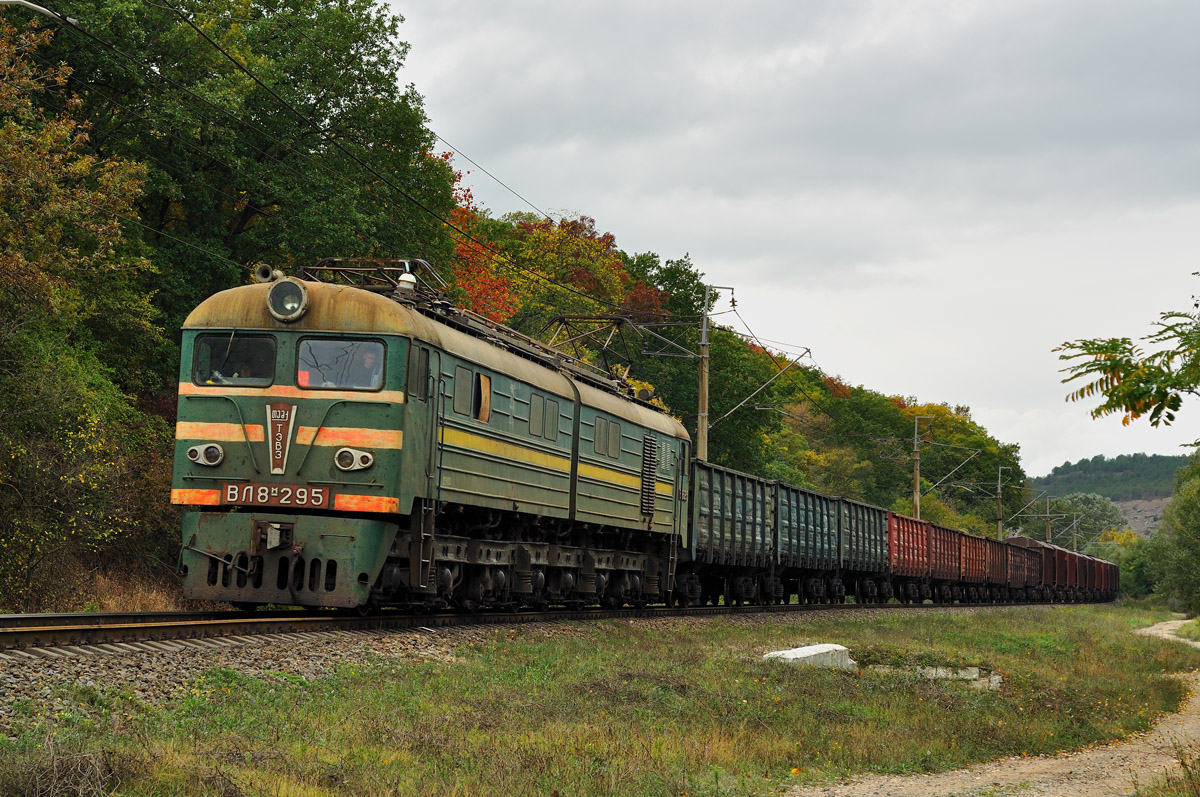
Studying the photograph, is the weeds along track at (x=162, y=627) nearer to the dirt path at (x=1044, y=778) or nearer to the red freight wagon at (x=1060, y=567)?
the dirt path at (x=1044, y=778)

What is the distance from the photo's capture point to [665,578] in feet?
87.1

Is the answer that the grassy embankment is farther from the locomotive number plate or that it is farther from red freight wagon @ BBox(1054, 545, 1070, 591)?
red freight wagon @ BBox(1054, 545, 1070, 591)

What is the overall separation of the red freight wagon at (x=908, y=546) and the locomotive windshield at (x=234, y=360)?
32.0m

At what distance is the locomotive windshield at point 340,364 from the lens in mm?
15289

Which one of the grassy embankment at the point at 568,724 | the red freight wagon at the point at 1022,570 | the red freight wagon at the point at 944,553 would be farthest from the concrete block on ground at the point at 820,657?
the red freight wagon at the point at 1022,570

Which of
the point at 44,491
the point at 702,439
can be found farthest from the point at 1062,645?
the point at 44,491

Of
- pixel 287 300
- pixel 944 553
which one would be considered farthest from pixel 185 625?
pixel 944 553

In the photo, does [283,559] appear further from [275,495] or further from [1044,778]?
[1044,778]

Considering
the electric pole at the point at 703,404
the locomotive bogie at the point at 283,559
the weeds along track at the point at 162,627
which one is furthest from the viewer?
the electric pole at the point at 703,404

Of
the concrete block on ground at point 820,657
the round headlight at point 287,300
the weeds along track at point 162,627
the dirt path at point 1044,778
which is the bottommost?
the dirt path at point 1044,778

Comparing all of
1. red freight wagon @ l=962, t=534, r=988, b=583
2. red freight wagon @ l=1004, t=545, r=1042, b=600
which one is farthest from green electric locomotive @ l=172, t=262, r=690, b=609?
red freight wagon @ l=1004, t=545, r=1042, b=600

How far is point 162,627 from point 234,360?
397 centimetres

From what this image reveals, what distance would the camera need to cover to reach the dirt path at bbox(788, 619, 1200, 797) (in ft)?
30.8

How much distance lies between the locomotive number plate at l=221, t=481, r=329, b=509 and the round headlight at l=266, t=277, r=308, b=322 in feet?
6.88
